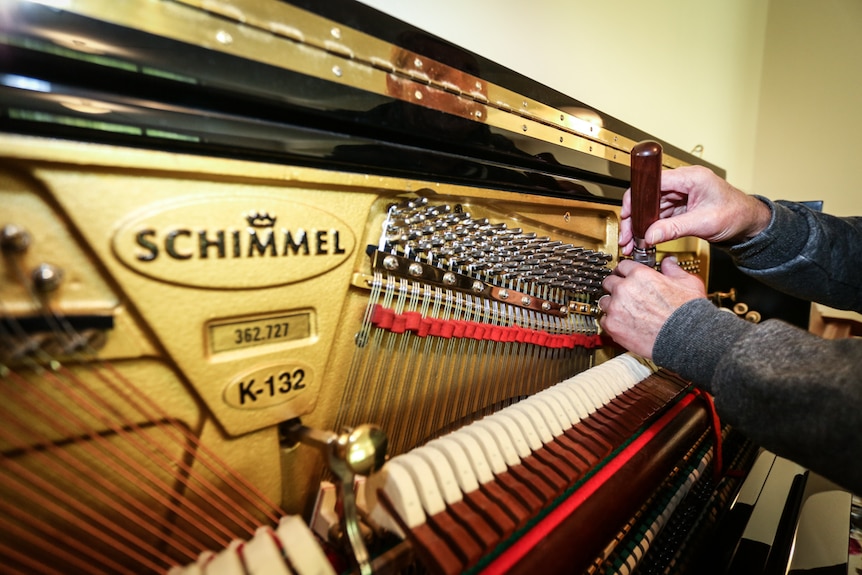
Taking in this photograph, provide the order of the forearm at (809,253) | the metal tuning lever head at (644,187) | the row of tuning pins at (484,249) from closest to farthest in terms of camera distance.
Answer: the row of tuning pins at (484,249) → the metal tuning lever head at (644,187) → the forearm at (809,253)

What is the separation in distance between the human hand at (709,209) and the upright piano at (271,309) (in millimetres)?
536

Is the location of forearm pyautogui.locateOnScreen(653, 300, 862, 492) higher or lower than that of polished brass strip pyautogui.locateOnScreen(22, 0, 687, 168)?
lower

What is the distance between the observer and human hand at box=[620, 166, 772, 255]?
1138mm

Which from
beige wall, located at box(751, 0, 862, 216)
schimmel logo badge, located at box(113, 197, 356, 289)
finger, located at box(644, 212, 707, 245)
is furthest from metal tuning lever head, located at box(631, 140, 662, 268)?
beige wall, located at box(751, 0, 862, 216)

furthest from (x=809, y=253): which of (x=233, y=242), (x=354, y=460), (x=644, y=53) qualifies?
(x=233, y=242)

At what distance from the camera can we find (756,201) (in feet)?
4.05

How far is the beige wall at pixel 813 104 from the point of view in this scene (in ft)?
8.67

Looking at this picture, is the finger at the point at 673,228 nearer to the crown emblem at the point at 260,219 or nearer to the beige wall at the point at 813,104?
the crown emblem at the point at 260,219

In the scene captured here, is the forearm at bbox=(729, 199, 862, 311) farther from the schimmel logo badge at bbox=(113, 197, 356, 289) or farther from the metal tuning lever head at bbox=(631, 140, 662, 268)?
the schimmel logo badge at bbox=(113, 197, 356, 289)

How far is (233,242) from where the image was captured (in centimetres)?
53

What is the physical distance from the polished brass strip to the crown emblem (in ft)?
0.69

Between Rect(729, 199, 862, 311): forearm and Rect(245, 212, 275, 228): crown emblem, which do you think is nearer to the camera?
Rect(245, 212, 275, 228): crown emblem

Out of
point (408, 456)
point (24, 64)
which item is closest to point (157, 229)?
point (24, 64)

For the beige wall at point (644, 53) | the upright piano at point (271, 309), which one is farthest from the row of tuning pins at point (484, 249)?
the beige wall at point (644, 53)
